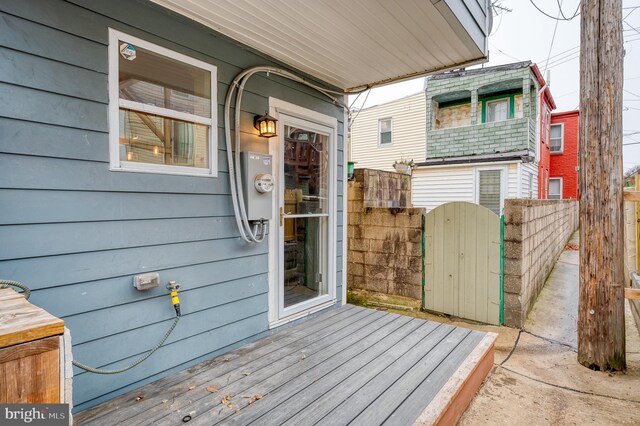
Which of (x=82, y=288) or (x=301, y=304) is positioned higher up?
(x=82, y=288)

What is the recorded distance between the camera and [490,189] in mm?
8898

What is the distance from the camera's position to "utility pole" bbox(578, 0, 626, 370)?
9.24 ft

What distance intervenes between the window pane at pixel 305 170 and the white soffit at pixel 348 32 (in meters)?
0.63

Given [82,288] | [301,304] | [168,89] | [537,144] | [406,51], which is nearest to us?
[82,288]

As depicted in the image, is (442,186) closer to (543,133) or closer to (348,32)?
(543,133)

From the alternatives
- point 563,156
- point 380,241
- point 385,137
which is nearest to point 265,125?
point 380,241

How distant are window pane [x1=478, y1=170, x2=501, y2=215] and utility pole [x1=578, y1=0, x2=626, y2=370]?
6.23 metres

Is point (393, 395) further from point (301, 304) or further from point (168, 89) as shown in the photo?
point (168, 89)

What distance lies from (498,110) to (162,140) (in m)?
9.67

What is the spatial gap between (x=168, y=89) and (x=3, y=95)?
86cm

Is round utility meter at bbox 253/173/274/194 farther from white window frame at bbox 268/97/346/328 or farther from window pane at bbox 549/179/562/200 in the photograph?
window pane at bbox 549/179/562/200

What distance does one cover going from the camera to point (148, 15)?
210 centimetres

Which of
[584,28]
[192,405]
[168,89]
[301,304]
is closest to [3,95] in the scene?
[168,89]

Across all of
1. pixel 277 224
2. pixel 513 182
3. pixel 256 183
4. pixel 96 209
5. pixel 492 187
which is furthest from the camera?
pixel 492 187
